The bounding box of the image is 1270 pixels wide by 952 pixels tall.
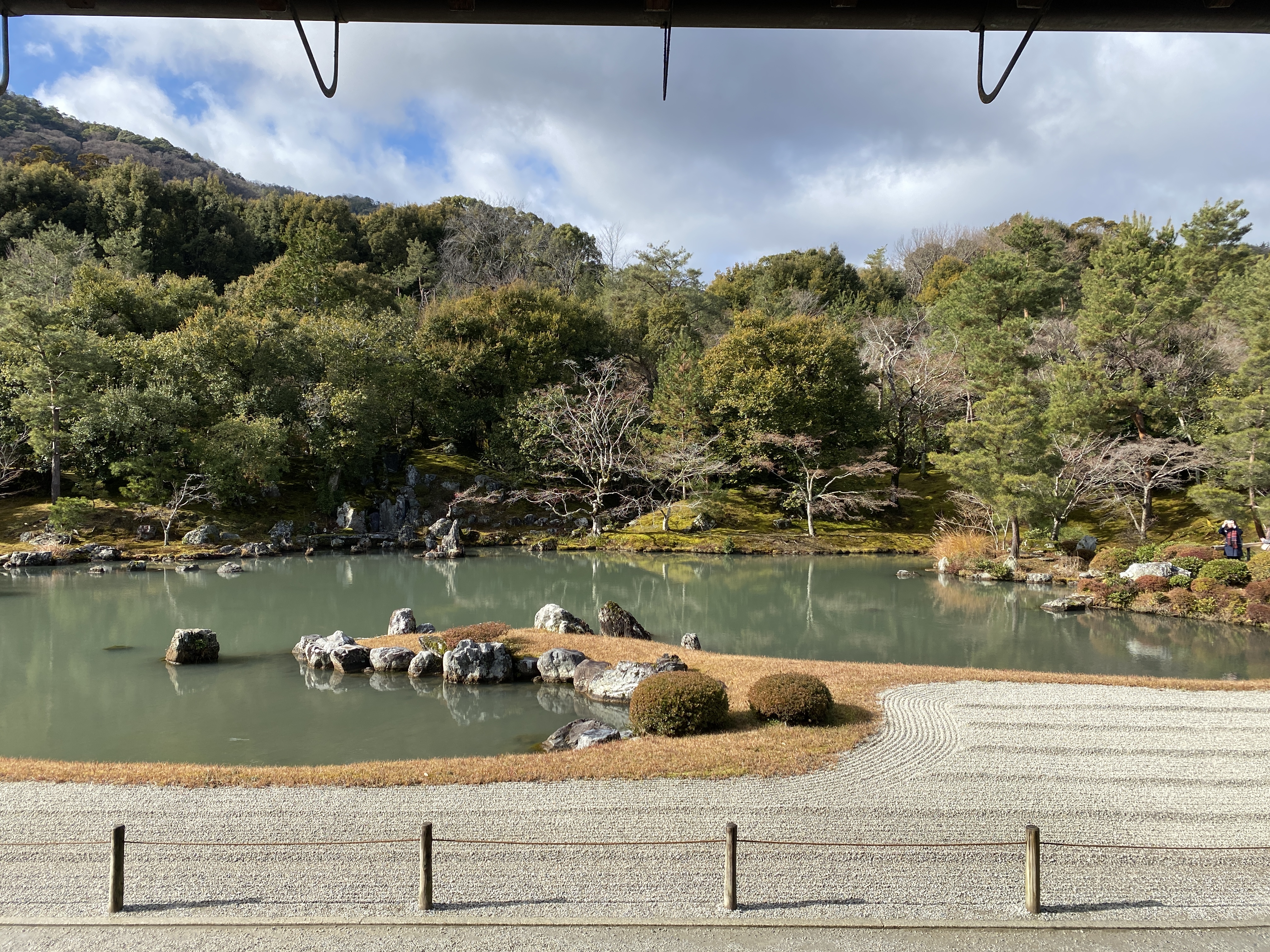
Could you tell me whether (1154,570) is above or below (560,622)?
above

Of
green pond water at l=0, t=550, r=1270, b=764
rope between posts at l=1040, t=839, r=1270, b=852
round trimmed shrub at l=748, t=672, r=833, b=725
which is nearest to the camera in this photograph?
rope between posts at l=1040, t=839, r=1270, b=852

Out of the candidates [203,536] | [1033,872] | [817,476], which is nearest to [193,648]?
[1033,872]

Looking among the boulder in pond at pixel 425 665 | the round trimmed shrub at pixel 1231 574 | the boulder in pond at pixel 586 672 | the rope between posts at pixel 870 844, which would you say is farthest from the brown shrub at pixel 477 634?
the round trimmed shrub at pixel 1231 574

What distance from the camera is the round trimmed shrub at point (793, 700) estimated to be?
34.1 ft

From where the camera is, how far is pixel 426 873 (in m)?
5.76

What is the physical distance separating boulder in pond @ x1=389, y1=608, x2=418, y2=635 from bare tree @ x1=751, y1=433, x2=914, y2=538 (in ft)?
70.2

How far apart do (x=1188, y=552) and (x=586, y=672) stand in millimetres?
20739

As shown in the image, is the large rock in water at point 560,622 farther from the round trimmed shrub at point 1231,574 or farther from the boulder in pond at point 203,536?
the boulder in pond at point 203,536

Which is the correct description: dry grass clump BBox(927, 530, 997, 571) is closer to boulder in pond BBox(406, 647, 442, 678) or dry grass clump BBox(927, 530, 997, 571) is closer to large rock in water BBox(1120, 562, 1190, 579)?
large rock in water BBox(1120, 562, 1190, 579)

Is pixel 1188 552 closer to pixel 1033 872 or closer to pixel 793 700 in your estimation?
pixel 793 700

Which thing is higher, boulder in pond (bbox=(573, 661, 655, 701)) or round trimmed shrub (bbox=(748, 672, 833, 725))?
round trimmed shrub (bbox=(748, 672, 833, 725))

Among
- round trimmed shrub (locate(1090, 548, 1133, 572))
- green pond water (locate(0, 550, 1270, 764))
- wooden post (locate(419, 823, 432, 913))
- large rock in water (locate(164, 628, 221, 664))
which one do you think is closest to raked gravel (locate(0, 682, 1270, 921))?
Answer: wooden post (locate(419, 823, 432, 913))

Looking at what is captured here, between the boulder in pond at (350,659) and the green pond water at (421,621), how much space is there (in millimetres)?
385

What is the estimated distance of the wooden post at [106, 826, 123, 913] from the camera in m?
5.59
